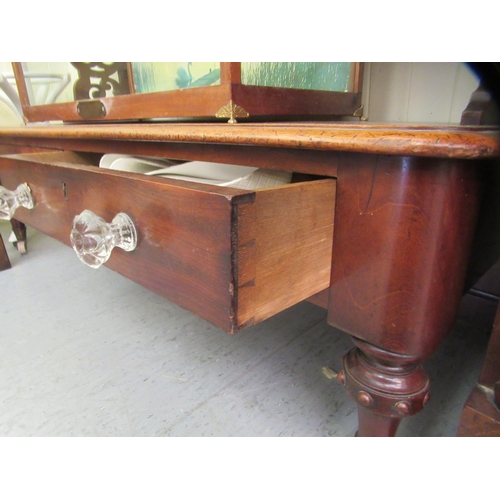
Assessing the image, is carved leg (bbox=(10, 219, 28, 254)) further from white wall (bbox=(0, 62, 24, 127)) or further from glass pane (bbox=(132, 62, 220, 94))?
white wall (bbox=(0, 62, 24, 127))

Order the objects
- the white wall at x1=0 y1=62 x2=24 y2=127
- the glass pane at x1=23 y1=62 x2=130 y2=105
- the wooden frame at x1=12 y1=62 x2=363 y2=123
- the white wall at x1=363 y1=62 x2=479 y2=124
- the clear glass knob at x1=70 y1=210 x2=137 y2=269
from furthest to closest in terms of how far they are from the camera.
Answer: the white wall at x1=0 y1=62 x2=24 y2=127 → the glass pane at x1=23 y1=62 x2=130 y2=105 → the white wall at x1=363 y1=62 x2=479 y2=124 → the wooden frame at x1=12 y1=62 x2=363 y2=123 → the clear glass knob at x1=70 y1=210 x2=137 y2=269

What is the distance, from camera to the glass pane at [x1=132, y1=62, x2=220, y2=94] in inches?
27.9

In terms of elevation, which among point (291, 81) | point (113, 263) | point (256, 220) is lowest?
point (113, 263)

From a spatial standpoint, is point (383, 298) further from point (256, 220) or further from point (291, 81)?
point (291, 81)

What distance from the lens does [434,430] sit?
56 cm

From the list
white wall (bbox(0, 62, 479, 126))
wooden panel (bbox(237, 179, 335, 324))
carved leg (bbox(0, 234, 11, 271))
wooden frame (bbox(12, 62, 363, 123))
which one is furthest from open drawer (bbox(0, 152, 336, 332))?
carved leg (bbox(0, 234, 11, 271))

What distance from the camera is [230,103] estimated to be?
55 centimetres

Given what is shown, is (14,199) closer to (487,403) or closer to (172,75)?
(172,75)

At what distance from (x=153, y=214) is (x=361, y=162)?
21cm

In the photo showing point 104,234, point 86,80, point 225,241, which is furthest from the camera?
point 86,80

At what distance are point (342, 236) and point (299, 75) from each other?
492mm

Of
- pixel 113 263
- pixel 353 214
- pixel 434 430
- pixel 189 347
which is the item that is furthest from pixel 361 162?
pixel 189 347

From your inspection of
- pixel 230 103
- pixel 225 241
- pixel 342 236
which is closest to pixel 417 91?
pixel 230 103
